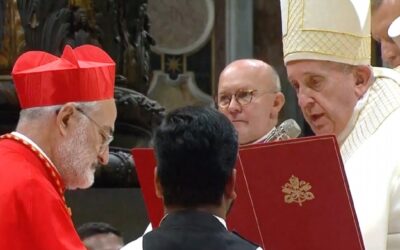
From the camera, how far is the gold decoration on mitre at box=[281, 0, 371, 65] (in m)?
3.62

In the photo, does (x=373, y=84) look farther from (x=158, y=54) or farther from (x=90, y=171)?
(x=158, y=54)

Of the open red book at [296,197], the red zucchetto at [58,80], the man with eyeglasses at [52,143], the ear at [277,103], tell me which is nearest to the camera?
the open red book at [296,197]

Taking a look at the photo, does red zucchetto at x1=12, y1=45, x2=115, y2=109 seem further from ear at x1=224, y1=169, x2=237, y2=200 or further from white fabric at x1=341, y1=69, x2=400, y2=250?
ear at x1=224, y1=169, x2=237, y2=200

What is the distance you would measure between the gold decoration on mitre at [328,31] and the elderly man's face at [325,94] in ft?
0.11

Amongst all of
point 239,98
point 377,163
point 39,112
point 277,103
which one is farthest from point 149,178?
point 277,103

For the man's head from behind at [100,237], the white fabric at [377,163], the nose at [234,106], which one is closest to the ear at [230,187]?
the white fabric at [377,163]

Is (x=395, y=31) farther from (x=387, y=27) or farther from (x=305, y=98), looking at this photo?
(x=387, y=27)

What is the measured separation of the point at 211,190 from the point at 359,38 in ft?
3.91

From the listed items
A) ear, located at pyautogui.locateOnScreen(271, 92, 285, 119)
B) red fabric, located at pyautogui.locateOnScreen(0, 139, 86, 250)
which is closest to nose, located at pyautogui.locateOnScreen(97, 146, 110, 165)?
red fabric, located at pyautogui.locateOnScreen(0, 139, 86, 250)

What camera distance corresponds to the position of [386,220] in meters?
3.35

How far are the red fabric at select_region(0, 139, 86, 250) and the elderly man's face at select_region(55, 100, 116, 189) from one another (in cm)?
17

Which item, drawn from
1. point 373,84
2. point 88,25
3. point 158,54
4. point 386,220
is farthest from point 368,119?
point 158,54

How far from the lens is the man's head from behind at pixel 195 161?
2.66 metres

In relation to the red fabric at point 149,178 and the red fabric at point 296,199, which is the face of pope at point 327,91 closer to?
the red fabric at point 296,199
